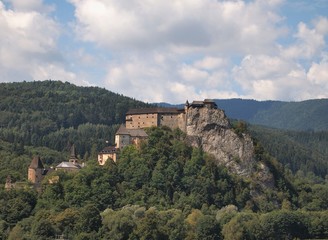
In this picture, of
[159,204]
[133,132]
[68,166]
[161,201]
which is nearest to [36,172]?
[68,166]

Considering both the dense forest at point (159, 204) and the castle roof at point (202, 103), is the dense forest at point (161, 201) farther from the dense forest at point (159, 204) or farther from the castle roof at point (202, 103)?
the castle roof at point (202, 103)

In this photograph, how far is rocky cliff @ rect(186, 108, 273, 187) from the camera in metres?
121

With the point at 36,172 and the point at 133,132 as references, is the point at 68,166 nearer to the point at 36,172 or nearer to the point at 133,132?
the point at 36,172

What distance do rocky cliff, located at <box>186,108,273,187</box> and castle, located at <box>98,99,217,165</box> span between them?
1522mm

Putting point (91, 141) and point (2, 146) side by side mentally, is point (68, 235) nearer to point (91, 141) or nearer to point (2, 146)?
point (2, 146)

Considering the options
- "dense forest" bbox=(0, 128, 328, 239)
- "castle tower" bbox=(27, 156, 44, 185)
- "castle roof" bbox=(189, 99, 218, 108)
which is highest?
"castle roof" bbox=(189, 99, 218, 108)

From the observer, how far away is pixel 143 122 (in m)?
127

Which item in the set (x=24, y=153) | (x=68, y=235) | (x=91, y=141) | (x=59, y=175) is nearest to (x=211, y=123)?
(x=59, y=175)

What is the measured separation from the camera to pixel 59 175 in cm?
11056

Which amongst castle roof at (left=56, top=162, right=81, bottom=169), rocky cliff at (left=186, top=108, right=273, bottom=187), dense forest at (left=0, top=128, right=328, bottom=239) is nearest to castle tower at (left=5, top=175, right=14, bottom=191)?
dense forest at (left=0, top=128, right=328, bottom=239)

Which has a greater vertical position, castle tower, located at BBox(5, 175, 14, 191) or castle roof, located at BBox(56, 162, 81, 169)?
castle roof, located at BBox(56, 162, 81, 169)

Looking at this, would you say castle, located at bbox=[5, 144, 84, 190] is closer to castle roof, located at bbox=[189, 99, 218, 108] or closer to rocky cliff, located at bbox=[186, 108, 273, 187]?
rocky cliff, located at bbox=[186, 108, 273, 187]

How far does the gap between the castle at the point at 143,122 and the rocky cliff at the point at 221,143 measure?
152 cm

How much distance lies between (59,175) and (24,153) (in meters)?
41.9
